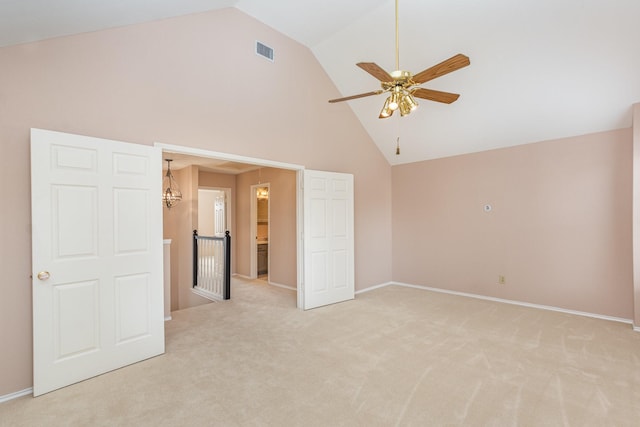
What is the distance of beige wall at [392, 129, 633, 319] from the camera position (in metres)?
4.05

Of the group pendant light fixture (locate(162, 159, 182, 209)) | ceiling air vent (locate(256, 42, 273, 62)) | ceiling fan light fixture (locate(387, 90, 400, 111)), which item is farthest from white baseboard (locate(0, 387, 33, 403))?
pendant light fixture (locate(162, 159, 182, 209))

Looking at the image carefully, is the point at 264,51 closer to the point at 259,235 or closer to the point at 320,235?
the point at 320,235

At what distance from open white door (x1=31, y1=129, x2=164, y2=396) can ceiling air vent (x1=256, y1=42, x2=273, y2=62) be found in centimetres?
211

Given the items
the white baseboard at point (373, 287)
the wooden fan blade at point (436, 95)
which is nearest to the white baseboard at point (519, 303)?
the white baseboard at point (373, 287)

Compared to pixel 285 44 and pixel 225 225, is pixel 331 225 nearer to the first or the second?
pixel 285 44

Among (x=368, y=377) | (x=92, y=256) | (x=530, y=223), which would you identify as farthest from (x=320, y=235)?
(x=530, y=223)

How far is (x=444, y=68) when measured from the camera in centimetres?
254

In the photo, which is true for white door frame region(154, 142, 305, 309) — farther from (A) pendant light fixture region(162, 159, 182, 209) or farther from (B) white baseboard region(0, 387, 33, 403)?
(A) pendant light fixture region(162, 159, 182, 209)

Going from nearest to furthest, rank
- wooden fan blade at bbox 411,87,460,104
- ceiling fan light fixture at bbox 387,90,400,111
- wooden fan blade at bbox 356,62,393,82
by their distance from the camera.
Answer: wooden fan blade at bbox 356,62,393,82
ceiling fan light fixture at bbox 387,90,400,111
wooden fan blade at bbox 411,87,460,104

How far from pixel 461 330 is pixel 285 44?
15.2ft

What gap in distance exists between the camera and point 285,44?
4.40 meters

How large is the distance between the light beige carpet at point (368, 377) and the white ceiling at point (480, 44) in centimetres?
282

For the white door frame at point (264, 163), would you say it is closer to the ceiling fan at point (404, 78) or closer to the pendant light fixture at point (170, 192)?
the ceiling fan at point (404, 78)

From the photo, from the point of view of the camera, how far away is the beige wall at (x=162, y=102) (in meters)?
2.39
